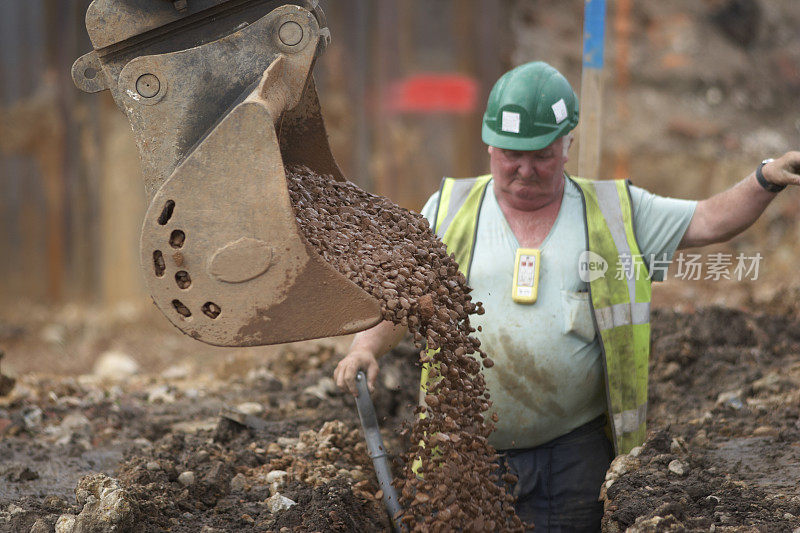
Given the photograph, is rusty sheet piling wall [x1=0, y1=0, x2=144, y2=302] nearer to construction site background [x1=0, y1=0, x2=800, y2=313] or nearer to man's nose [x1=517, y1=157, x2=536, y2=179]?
construction site background [x1=0, y1=0, x2=800, y2=313]

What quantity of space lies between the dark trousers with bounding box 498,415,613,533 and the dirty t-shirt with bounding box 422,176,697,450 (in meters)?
0.06

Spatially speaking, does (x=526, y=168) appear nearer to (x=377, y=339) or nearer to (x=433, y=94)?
(x=377, y=339)

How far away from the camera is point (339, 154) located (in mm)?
6910

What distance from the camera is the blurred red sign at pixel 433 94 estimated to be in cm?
698

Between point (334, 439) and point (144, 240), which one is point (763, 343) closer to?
point (334, 439)

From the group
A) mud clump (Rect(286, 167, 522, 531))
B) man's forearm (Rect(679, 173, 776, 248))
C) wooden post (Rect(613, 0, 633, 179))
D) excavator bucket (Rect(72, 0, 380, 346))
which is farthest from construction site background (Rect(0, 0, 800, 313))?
excavator bucket (Rect(72, 0, 380, 346))

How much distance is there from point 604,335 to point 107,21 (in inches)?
75.5

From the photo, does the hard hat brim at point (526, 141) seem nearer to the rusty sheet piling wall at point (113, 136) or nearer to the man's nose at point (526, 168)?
the man's nose at point (526, 168)

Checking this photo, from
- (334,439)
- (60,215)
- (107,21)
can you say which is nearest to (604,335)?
(334,439)

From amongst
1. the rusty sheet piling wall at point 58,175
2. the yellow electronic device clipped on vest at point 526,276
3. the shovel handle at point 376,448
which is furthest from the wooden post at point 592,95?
the rusty sheet piling wall at point 58,175

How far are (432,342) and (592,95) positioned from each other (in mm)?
1751

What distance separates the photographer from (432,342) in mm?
2539

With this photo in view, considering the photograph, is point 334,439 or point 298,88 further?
point 334,439

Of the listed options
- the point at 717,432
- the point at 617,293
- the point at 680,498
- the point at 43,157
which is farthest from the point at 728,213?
the point at 43,157
